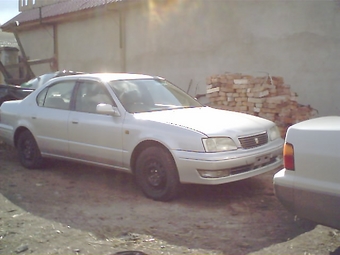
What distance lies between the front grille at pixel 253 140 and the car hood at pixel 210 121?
59mm

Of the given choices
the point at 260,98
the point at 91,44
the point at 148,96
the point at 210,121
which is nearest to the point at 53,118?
the point at 148,96

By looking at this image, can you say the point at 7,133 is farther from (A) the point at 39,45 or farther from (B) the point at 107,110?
(A) the point at 39,45

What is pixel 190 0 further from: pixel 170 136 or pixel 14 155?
pixel 170 136

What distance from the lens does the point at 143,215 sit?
488 centimetres

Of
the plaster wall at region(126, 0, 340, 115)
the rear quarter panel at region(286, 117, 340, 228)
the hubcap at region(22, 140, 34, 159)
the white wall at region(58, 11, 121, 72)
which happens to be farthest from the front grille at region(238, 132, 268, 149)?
the white wall at region(58, 11, 121, 72)

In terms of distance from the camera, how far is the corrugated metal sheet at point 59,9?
1473 centimetres

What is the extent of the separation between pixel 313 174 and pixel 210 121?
1955 millimetres

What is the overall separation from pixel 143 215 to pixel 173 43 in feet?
26.9

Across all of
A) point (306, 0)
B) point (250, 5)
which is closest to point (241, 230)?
point (306, 0)

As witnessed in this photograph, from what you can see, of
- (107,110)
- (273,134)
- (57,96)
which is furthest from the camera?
(57,96)

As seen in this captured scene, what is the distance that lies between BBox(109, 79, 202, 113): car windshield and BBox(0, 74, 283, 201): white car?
0.01m

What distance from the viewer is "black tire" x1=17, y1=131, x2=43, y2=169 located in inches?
274

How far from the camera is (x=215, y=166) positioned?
4.87m

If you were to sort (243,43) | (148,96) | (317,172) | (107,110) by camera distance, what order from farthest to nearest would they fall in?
(243,43), (148,96), (107,110), (317,172)
